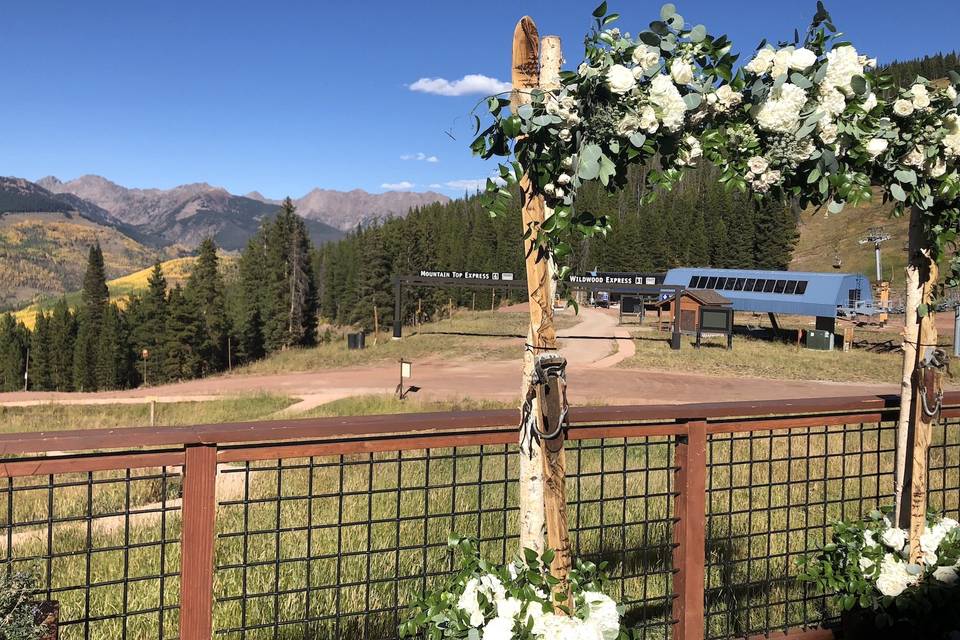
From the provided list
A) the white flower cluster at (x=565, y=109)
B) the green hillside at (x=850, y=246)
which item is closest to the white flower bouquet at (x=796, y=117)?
the white flower cluster at (x=565, y=109)

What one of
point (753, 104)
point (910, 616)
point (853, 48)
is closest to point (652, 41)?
point (753, 104)

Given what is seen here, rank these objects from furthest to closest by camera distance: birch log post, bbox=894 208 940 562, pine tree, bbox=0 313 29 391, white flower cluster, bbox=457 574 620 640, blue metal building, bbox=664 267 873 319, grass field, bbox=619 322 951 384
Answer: pine tree, bbox=0 313 29 391 → blue metal building, bbox=664 267 873 319 → grass field, bbox=619 322 951 384 → birch log post, bbox=894 208 940 562 → white flower cluster, bbox=457 574 620 640

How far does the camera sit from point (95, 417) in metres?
16.4

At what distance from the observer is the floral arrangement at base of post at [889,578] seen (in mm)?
3102

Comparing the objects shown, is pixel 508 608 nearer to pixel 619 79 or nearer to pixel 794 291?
pixel 619 79

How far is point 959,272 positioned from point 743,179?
1.32 m

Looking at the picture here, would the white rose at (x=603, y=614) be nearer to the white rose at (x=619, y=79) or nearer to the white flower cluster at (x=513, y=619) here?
the white flower cluster at (x=513, y=619)

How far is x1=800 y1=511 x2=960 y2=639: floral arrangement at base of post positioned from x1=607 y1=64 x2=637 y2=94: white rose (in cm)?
225

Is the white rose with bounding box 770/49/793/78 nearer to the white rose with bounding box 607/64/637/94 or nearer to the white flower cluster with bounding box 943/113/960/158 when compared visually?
the white rose with bounding box 607/64/637/94

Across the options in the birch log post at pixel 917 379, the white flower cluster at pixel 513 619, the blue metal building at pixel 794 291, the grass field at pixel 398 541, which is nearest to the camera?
the white flower cluster at pixel 513 619

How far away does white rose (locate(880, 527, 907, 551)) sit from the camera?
326 centimetres

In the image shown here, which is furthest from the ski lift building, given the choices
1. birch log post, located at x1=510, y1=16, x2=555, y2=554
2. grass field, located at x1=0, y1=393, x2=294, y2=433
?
birch log post, located at x1=510, y1=16, x2=555, y2=554

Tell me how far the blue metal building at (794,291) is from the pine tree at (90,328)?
39638mm

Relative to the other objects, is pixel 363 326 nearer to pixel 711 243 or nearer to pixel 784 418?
pixel 711 243
